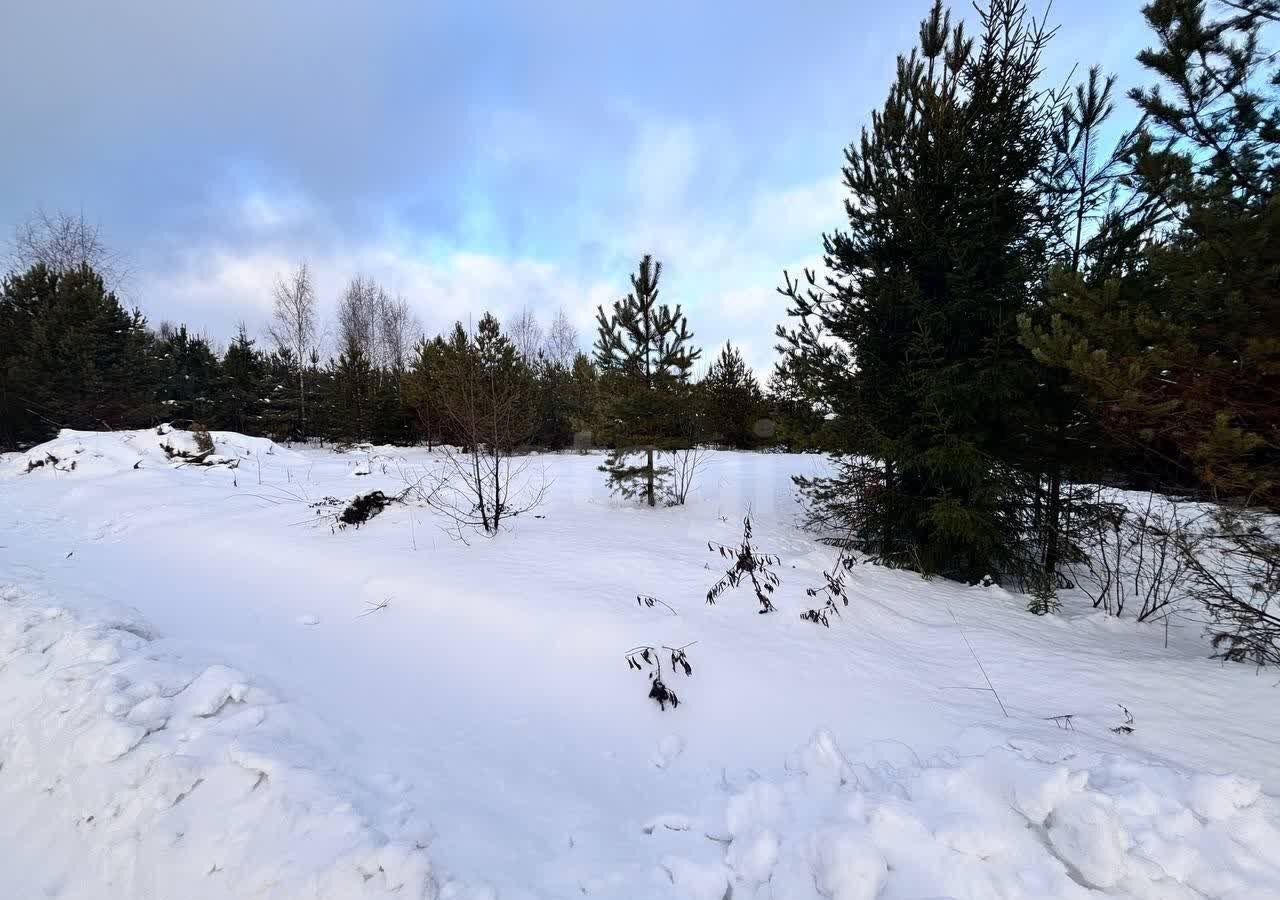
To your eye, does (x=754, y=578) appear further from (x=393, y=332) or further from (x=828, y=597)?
(x=393, y=332)

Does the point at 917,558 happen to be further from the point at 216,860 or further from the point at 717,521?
the point at 216,860

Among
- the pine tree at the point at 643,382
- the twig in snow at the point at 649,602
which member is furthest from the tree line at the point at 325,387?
the twig in snow at the point at 649,602

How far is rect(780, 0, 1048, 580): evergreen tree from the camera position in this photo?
5.83 metres

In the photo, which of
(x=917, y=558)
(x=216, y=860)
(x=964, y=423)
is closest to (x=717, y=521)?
(x=917, y=558)

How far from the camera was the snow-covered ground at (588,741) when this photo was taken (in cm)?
188

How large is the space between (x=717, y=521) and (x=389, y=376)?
964 inches

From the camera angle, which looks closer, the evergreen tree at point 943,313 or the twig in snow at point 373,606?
the twig in snow at point 373,606

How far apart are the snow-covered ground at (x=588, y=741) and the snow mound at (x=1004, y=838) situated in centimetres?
1

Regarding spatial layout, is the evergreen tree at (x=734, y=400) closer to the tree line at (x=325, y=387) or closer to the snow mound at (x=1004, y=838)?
the tree line at (x=325, y=387)

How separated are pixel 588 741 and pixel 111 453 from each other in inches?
644

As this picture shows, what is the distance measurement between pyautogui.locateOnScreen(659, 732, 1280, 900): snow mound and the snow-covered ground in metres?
0.01

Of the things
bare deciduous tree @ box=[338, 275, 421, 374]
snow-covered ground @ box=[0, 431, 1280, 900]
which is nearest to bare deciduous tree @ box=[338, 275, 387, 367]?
bare deciduous tree @ box=[338, 275, 421, 374]

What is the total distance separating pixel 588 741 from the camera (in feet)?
9.44

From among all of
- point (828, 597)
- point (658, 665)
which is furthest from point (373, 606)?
point (828, 597)
